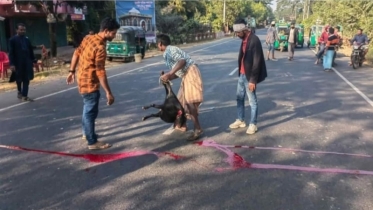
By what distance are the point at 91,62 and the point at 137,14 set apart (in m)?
25.6

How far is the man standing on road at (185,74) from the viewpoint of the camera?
17.8 feet

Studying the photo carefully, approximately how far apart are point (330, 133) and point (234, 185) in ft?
8.98

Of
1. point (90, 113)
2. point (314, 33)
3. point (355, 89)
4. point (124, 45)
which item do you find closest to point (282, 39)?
point (314, 33)

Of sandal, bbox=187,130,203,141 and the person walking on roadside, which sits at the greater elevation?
the person walking on roadside

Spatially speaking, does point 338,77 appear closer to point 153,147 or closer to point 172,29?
point 153,147

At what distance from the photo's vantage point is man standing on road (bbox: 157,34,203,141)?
5.41m

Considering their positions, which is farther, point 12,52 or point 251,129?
point 12,52

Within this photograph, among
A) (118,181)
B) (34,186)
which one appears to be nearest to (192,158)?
(118,181)

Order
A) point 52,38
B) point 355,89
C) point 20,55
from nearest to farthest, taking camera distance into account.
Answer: point 20,55
point 355,89
point 52,38

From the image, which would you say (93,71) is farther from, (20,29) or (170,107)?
(20,29)

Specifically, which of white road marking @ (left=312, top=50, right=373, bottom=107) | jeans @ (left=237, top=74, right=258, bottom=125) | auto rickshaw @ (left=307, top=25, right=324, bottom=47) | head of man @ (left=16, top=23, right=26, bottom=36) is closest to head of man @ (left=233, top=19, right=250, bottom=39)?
jeans @ (left=237, top=74, right=258, bottom=125)

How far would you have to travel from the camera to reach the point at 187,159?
485 centimetres

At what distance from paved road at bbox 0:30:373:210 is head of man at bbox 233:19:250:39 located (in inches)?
60.0

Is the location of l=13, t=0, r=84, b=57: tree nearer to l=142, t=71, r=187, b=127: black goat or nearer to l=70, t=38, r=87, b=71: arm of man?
l=70, t=38, r=87, b=71: arm of man
